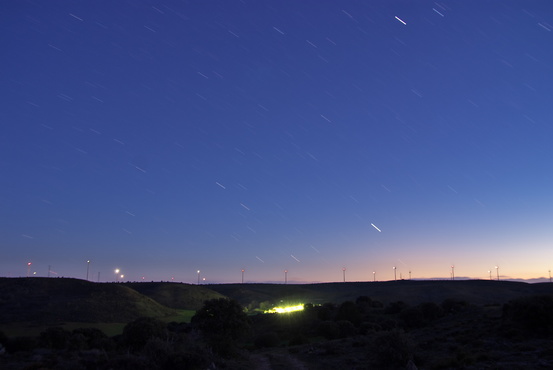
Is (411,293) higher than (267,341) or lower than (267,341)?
lower

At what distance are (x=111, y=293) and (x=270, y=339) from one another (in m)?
55.7

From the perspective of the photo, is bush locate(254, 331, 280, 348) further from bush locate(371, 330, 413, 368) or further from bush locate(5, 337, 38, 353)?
bush locate(371, 330, 413, 368)

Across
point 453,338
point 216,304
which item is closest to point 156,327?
point 216,304

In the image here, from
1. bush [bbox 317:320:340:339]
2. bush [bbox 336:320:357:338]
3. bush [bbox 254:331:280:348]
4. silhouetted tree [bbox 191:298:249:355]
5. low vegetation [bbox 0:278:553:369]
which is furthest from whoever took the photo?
bush [bbox 336:320:357:338]

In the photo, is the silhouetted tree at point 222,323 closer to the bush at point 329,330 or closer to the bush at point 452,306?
the bush at point 329,330

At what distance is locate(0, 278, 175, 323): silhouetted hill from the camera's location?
236 feet

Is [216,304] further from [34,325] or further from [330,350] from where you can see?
[34,325]

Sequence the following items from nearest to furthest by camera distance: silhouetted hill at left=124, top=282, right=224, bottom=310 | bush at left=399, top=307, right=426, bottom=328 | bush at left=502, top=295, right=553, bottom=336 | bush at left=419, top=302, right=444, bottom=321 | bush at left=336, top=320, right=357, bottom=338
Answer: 1. bush at left=502, top=295, right=553, bottom=336
2. bush at left=336, top=320, right=357, bottom=338
3. bush at left=399, top=307, right=426, bottom=328
4. bush at left=419, top=302, right=444, bottom=321
5. silhouetted hill at left=124, top=282, right=224, bottom=310

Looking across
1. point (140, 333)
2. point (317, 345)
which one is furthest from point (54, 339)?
point (317, 345)

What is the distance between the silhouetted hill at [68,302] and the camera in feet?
236

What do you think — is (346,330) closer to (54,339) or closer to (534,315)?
(534,315)

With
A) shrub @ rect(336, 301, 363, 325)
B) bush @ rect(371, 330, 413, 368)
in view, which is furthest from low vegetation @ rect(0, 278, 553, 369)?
shrub @ rect(336, 301, 363, 325)

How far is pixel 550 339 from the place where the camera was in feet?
89.8

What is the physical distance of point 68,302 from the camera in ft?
261
